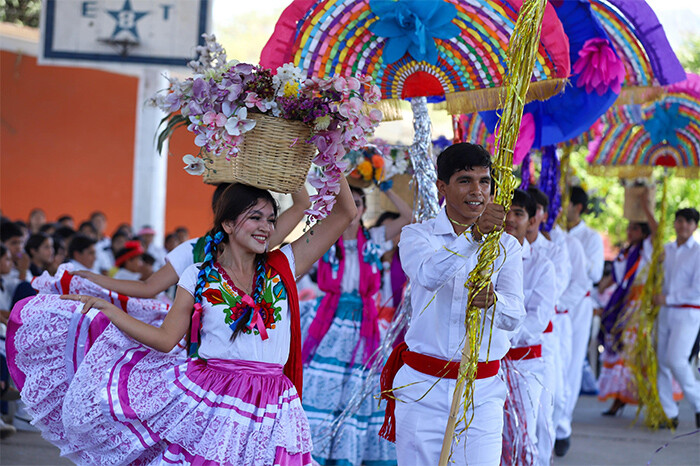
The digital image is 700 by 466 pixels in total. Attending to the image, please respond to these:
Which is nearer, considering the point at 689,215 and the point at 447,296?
the point at 447,296

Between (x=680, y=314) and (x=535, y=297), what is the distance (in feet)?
13.3

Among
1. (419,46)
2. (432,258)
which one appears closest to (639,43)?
(419,46)

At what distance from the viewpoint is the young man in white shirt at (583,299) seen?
25.2ft

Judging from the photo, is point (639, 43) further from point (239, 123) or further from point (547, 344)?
point (239, 123)

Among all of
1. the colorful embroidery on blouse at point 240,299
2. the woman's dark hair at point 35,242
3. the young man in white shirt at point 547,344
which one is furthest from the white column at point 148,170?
the colorful embroidery on blouse at point 240,299

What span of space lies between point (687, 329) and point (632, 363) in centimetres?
69

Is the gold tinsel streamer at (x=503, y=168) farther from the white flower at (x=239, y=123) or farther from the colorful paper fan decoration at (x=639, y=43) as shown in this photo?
the colorful paper fan decoration at (x=639, y=43)

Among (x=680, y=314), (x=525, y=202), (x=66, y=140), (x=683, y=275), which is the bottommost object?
(x=680, y=314)

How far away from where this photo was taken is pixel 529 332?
16.5 ft

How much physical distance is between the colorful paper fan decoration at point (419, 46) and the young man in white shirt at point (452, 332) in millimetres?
1126

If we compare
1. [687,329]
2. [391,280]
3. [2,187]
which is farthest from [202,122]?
[2,187]

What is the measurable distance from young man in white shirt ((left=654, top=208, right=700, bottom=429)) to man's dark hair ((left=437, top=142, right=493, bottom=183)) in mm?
5429

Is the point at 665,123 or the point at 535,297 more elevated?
the point at 665,123

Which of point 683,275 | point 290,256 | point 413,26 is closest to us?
point 290,256
